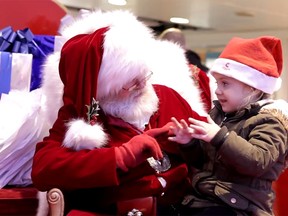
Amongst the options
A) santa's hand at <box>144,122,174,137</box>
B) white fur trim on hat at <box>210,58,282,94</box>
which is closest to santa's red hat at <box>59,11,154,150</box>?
santa's hand at <box>144,122,174,137</box>

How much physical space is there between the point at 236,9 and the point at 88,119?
12.7 feet

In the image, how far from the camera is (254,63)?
1248mm

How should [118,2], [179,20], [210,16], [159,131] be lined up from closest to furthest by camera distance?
1. [159,131]
2. [118,2]
3. [210,16]
4. [179,20]

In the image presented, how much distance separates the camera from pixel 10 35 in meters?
1.74

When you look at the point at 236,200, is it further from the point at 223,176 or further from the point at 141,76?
the point at 141,76

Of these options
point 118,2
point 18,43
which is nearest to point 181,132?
point 18,43

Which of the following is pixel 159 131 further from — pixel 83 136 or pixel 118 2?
pixel 118 2

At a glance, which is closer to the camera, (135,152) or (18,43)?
(135,152)

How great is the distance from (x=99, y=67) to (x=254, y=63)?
40cm

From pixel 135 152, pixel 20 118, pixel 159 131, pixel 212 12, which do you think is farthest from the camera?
pixel 212 12

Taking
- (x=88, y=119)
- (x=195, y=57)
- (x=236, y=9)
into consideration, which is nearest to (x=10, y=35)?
(x=88, y=119)

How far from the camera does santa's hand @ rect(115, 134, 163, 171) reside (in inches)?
43.6

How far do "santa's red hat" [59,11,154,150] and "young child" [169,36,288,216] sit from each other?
18 cm

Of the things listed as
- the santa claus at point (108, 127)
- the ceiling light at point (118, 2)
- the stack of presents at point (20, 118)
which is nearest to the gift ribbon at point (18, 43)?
the stack of presents at point (20, 118)
